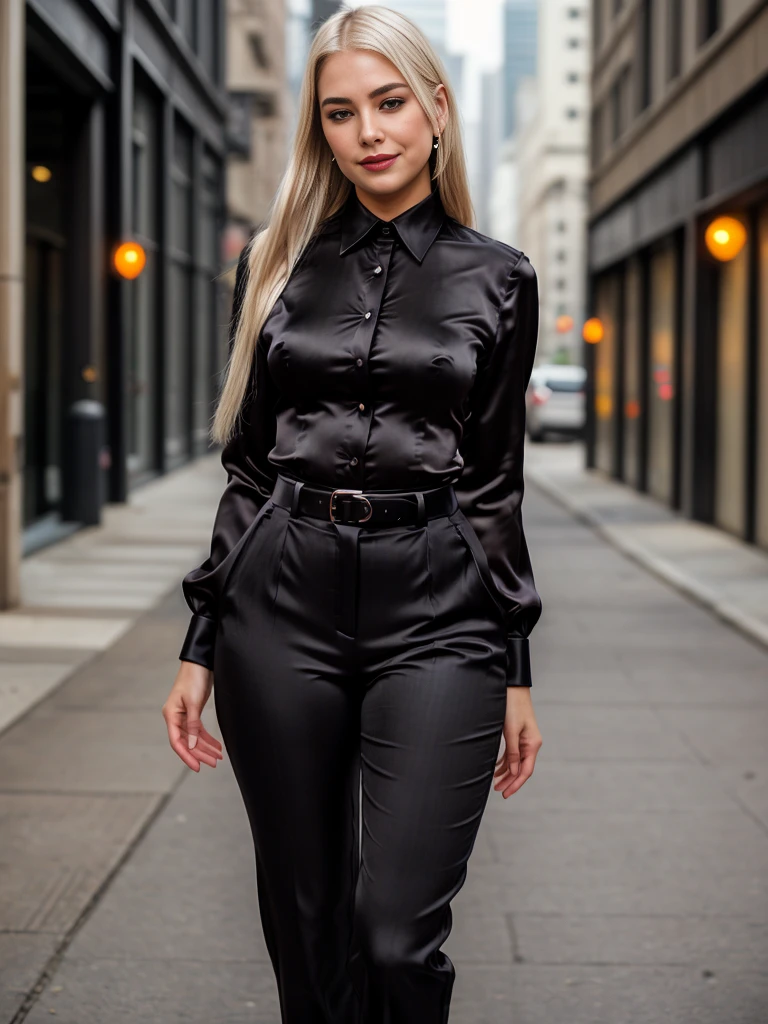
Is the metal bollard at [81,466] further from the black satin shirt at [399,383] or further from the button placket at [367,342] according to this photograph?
the button placket at [367,342]

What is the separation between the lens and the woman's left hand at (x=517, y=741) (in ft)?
8.77

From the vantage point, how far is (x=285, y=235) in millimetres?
2785

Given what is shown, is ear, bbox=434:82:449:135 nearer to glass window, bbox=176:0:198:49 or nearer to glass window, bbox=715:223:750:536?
glass window, bbox=715:223:750:536

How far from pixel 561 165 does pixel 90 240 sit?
107m

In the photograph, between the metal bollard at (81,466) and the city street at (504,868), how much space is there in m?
7.63

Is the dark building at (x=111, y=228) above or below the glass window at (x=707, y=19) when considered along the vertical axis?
below

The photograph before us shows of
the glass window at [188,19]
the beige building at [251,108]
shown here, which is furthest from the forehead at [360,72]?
the beige building at [251,108]

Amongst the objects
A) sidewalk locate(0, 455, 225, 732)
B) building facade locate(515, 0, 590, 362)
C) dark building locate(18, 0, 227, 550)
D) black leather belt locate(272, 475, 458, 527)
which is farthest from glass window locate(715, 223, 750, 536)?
building facade locate(515, 0, 590, 362)

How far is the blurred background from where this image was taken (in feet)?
14.2

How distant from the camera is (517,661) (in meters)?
2.65

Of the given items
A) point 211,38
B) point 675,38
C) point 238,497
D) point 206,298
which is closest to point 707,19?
point 675,38

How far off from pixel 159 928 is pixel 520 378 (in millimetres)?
2379

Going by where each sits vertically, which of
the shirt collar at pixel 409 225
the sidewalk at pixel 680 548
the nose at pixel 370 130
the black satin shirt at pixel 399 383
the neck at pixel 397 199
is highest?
the nose at pixel 370 130

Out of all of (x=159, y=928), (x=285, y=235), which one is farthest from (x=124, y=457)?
(x=285, y=235)
